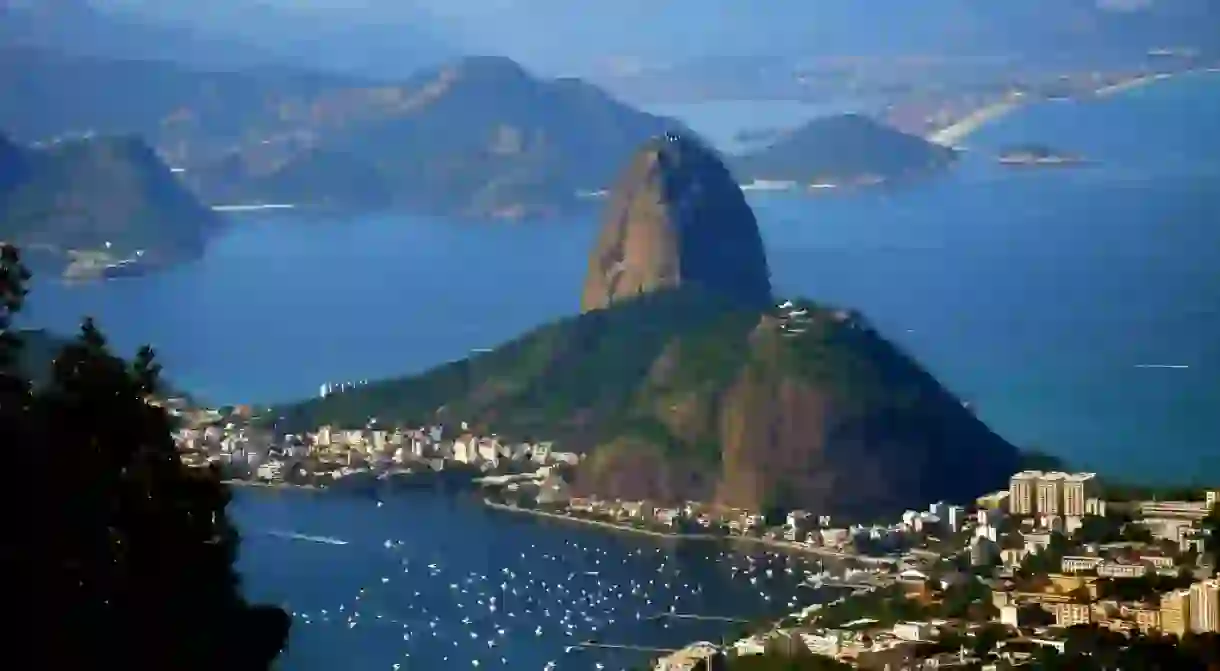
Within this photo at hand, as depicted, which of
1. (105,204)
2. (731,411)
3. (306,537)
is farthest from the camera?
(105,204)

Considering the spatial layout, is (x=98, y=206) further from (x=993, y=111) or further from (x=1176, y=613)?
(x=1176, y=613)

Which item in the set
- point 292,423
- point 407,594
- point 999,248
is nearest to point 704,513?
point 407,594

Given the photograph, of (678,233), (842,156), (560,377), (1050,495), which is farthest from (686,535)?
(842,156)

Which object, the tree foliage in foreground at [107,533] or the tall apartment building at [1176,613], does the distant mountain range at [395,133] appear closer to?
the tall apartment building at [1176,613]

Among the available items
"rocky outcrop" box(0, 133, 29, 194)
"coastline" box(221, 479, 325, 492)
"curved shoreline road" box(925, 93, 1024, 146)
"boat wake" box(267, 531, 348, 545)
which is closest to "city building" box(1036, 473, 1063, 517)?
"boat wake" box(267, 531, 348, 545)

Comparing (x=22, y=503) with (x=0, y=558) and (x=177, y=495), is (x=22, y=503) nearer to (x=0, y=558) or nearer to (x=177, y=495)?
(x=0, y=558)

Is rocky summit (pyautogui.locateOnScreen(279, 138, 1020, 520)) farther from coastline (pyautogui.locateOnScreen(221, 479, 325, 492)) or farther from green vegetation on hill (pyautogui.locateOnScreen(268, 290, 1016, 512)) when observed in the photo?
coastline (pyautogui.locateOnScreen(221, 479, 325, 492))

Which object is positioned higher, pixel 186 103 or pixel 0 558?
pixel 186 103
